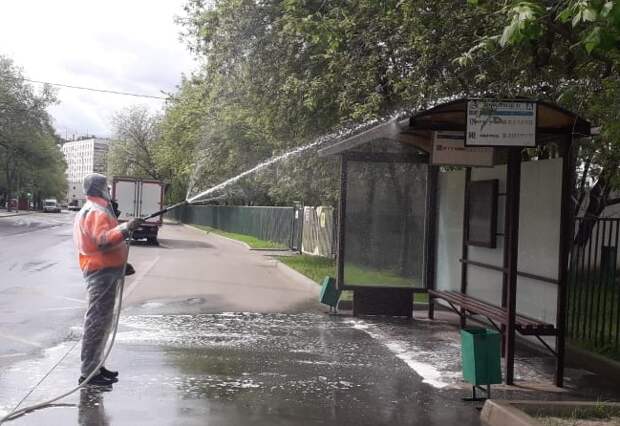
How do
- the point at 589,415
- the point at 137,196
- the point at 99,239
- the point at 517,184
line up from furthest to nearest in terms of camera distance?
1. the point at 137,196
2. the point at 517,184
3. the point at 99,239
4. the point at 589,415

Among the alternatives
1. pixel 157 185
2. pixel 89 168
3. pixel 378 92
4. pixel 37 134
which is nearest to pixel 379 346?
pixel 378 92

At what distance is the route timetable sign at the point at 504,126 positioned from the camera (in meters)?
6.60

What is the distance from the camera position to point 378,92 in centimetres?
1313

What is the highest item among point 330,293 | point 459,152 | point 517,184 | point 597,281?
point 459,152

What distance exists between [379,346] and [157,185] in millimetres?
22252

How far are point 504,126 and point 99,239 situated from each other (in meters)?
4.03

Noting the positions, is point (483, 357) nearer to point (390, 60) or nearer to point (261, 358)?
point (261, 358)

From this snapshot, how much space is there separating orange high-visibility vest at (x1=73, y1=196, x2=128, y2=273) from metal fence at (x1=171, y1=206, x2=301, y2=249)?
2107cm

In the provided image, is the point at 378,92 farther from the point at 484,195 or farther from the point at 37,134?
the point at 37,134

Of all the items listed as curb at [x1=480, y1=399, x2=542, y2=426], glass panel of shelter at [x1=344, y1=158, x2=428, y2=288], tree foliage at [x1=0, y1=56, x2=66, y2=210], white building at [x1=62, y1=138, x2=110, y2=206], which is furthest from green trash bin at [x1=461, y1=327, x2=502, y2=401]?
white building at [x1=62, y1=138, x2=110, y2=206]

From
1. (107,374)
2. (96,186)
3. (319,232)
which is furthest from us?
(319,232)

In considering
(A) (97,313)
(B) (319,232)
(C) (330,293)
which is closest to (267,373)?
(A) (97,313)

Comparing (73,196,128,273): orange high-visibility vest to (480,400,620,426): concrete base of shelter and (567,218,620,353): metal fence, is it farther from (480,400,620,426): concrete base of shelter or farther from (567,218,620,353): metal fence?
(567,218,620,353): metal fence

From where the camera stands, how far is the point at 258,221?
122ft
